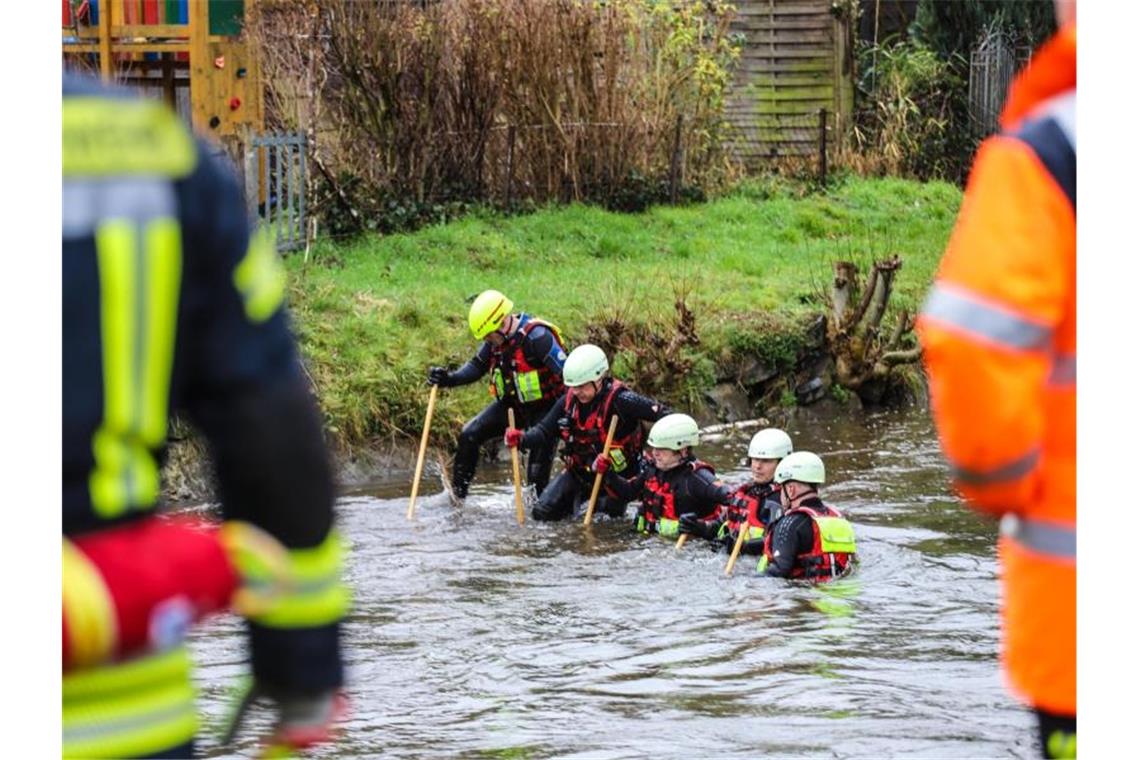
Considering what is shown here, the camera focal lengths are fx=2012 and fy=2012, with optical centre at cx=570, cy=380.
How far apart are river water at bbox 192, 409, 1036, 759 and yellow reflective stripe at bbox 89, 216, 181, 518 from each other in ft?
17.5

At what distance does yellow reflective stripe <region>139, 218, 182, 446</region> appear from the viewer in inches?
99.0

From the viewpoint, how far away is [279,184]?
18.1 meters

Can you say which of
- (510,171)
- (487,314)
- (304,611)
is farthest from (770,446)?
(510,171)

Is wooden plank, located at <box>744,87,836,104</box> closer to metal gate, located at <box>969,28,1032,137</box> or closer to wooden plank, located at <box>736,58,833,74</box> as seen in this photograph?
wooden plank, located at <box>736,58,833,74</box>

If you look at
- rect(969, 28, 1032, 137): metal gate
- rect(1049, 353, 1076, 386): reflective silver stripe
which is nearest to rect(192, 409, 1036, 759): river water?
rect(1049, 353, 1076, 386): reflective silver stripe

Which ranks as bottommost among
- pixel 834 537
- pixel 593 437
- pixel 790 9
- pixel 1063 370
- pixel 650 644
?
pixel 650 644

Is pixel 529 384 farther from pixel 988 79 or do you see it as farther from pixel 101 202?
pixel 988 79

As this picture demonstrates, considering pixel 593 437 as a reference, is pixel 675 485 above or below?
below

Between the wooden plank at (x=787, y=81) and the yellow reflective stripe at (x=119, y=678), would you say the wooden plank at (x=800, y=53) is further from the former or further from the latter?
the yellow reflective stripe at (x=119, y=678)

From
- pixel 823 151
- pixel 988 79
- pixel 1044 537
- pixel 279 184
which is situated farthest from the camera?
pixel 988 79

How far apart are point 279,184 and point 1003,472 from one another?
51.5 ft

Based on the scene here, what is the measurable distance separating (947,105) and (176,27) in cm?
1231

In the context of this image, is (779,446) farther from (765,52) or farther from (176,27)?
(765,52)

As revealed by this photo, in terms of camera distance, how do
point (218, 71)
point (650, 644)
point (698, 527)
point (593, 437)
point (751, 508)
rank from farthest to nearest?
point (218, 71), point (593, 437), point (698, 527), point (751, 508), point (650, 644)
